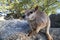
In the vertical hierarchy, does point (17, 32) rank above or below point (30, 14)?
below

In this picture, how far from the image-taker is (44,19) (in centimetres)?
437

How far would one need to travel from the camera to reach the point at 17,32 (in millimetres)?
4332

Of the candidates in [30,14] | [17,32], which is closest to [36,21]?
[30,14]

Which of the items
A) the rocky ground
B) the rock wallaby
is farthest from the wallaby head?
the rocky ground

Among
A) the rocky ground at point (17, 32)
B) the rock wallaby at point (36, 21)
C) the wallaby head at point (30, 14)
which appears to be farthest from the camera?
the rocky ground at point (17, 32)

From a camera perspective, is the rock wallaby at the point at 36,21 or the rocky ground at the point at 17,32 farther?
the rocky ground at the point at 17,32

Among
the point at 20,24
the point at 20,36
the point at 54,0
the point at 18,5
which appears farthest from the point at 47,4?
the point at 20,36

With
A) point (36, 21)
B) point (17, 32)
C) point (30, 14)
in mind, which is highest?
point (30, 14)

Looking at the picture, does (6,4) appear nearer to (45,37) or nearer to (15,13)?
(15,13)

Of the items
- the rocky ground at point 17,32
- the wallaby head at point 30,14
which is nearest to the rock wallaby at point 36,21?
the wallaby head at point 30,14

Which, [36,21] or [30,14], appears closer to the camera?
[30,14]

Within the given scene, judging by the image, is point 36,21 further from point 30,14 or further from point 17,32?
point 17,32

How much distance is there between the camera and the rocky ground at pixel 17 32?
4230 mm

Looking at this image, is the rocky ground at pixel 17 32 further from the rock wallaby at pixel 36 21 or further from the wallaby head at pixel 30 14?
the wallaby head at pixel 30 14
